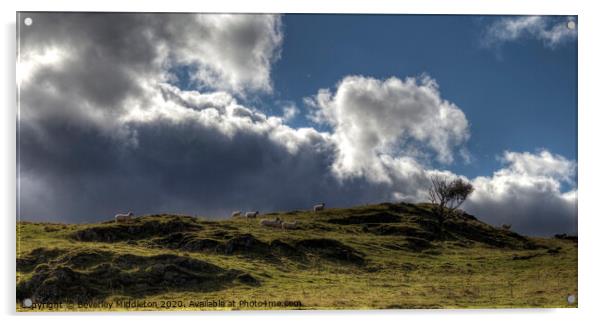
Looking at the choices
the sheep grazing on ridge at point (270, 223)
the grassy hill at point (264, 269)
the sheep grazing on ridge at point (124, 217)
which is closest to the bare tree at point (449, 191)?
the grassy hill at point (264, 269)

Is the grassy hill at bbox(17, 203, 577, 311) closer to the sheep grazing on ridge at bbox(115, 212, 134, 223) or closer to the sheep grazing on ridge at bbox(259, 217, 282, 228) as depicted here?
the sheep grazing on ridge at bbox(115, 212, 134, 223)

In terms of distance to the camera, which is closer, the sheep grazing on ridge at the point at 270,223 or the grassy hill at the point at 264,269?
the grassy hill at the point at 264,269

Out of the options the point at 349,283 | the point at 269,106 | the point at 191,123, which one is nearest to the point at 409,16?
the point at 269,106

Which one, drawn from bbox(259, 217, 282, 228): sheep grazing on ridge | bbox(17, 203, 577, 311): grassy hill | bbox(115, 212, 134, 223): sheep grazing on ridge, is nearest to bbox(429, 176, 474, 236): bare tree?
bbox(17, 203, 577, 311): grassy hill

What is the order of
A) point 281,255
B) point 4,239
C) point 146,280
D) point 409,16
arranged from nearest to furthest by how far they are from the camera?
1. point 4,239
2. point 409,16
3. point 146,280
4. point 281,255

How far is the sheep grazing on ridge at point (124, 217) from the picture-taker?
32156mm

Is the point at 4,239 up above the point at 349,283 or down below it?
above

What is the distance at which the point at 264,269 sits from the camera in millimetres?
32156

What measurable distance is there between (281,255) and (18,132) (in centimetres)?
1705

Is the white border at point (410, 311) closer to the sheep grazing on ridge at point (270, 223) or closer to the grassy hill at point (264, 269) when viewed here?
the grassy hill at point (264, 269)

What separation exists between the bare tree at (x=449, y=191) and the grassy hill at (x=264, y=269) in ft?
12.2

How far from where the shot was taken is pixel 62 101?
2631cm

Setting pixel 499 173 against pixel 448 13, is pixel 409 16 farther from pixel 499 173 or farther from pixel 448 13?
pixel 499 173

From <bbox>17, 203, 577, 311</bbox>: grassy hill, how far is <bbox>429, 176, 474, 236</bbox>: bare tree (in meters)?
3.71
